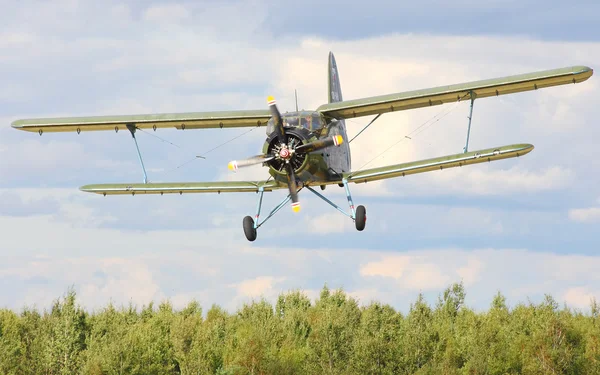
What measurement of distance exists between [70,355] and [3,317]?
19924 millimetres

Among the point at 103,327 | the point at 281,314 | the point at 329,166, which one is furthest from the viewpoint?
the point at 281,314

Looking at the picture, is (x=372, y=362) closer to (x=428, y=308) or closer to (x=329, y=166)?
(x=428, y=308)

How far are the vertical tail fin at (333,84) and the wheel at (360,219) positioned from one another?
42.6 ft

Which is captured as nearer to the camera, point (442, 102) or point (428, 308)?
point (442, 102)

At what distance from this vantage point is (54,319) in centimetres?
12425

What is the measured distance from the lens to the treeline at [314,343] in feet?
340

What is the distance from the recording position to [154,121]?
3762 cm

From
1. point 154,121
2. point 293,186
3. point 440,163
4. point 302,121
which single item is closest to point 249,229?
point 293,186

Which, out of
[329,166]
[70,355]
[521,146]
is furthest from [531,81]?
[70,355]

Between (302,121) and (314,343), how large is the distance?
76091 millimetres

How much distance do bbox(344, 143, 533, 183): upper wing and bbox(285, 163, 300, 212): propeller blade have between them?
9.61 feet

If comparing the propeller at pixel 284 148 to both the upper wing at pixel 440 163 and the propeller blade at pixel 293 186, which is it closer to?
the propeller blade at pixel 293 186

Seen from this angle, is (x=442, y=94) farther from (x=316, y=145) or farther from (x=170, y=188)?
(x=170, y=188)

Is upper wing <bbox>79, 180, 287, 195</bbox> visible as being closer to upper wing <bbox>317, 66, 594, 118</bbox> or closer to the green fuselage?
the green fuselage
